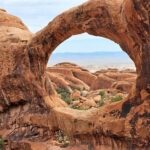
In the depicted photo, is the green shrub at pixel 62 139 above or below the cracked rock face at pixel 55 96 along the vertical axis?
below

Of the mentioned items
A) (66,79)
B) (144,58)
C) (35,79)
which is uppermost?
(144,58)

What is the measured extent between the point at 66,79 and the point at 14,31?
2198 cm

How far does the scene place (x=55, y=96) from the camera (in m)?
13.0

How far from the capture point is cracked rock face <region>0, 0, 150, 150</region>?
7945 mm

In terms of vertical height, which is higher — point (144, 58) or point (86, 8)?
point (86, 8)

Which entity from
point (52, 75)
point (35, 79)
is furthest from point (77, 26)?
point (52, 75)

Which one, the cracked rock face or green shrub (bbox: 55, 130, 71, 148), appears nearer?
the cracked rock face

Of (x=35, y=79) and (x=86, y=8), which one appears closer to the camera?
(x=86, y=8)

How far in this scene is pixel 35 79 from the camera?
12508 millimetres

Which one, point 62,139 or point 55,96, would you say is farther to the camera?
point 55,96

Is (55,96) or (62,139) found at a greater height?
(55,96)

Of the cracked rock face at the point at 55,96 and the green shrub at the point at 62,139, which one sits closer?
the cracked rock face at the point at 55,96

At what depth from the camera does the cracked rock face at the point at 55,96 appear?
7.95 meters

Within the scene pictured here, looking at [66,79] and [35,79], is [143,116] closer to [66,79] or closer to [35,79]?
[35,79]
